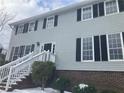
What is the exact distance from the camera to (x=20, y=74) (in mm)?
9562

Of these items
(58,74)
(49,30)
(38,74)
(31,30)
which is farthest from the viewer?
(31,30)

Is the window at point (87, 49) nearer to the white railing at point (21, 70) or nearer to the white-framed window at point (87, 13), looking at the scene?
the white-framed window at point (87, 13)

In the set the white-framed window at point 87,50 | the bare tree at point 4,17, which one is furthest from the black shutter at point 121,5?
the bare tree at point 4,17

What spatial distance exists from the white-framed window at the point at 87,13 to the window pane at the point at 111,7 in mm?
1311

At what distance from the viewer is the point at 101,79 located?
349 inches

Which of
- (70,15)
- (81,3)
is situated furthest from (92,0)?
(70,15)

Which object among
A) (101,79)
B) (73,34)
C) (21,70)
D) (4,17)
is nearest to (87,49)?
(73,34)

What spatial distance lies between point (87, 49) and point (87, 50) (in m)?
0.08

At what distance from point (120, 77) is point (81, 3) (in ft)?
21.3

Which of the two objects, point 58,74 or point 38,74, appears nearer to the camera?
point 38,74

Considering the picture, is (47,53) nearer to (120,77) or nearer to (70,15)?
(70,15)

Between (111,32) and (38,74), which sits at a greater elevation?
(111,32)

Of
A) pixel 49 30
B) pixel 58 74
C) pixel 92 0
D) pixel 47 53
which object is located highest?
pixel 92 0

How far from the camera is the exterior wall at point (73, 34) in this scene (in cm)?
928
